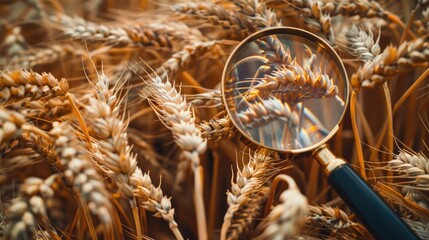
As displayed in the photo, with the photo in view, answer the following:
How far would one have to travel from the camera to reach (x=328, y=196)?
3.20 ft

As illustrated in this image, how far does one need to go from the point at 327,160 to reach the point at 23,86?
57cm

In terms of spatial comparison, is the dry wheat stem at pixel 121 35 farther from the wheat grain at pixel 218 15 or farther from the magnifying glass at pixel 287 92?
the magnifying glass at pixel 287 92

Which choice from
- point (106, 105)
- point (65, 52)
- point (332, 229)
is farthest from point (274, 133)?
point (65, 52)

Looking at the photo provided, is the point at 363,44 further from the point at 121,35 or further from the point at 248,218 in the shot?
the point at 121,35

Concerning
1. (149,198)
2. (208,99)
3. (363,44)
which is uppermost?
(363,44)

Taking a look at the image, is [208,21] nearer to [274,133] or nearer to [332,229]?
[274,133]

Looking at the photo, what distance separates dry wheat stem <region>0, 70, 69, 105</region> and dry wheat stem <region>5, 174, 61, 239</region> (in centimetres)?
16

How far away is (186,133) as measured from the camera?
63 cm

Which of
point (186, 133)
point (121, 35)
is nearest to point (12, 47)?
point (121, 35)

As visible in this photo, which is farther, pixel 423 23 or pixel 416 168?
pixel 423 23

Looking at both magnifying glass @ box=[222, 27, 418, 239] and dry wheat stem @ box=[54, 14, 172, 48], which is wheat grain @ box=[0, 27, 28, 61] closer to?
dry wheat stem @ box=[54, 14, 172, 48]

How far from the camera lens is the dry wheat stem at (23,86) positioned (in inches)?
25.9

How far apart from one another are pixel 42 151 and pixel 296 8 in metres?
0.64

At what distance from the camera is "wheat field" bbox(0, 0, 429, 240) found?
2.02 ft
